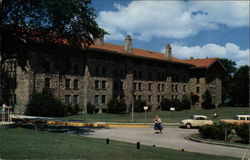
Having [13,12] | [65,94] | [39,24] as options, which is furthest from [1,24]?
[65,94]

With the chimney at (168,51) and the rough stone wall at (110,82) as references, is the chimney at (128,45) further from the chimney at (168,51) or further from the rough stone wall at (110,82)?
the chimney at (168,51)

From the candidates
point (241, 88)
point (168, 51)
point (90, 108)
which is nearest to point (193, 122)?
point (90, 108)

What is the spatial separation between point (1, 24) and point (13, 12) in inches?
49.4

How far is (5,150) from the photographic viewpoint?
10.0 metres

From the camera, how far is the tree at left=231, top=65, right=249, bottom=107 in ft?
261

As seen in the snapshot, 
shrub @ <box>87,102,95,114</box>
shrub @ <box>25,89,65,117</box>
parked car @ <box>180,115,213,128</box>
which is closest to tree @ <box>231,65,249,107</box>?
shrub @ <box>87,102,95,114</box>

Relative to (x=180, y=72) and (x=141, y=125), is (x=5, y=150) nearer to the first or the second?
(x=141, y=125)

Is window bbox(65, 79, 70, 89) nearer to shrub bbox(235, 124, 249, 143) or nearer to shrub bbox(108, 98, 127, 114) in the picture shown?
shrub bbox(108, 98, 127, 114)

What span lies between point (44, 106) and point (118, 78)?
57.7 ft

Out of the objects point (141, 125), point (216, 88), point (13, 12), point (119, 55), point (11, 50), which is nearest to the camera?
point (13, 12)

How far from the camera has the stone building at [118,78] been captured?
41438 mm

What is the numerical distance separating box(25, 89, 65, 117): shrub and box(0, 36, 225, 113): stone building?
5.12 feet

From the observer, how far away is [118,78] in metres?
53.2

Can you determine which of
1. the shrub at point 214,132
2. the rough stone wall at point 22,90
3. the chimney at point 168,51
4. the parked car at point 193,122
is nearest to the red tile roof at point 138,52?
the chimney at point 168,51
